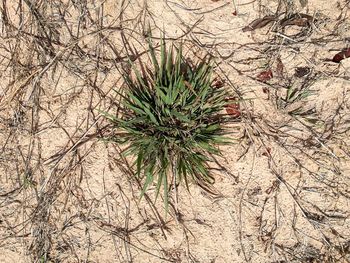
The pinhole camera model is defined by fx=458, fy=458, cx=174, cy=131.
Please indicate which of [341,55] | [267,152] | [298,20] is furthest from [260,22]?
[267,152]

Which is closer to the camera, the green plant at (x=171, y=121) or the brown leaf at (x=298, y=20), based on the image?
the green plant at (x=171, y=121)

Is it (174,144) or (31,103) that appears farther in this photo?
(31,103)

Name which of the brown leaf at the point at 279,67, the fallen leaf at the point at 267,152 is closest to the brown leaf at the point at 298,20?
the brown leaf at the point at 279,67

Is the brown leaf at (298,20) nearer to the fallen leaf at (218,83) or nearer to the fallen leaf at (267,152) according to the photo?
the fallen leaf at (218,83)

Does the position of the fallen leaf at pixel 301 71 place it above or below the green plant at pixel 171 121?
above

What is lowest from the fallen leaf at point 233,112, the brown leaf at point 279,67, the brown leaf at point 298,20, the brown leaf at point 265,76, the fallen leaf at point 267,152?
the fallen leaf at point 267,152

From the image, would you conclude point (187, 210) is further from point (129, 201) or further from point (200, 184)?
point (129, 201)

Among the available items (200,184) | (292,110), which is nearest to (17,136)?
(200,184)

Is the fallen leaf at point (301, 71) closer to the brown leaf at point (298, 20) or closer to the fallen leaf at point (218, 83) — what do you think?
the brown leaf at point (298, 20)

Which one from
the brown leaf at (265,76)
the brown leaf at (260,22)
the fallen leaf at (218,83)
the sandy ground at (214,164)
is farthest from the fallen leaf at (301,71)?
the fallen leaf at (218,83)
